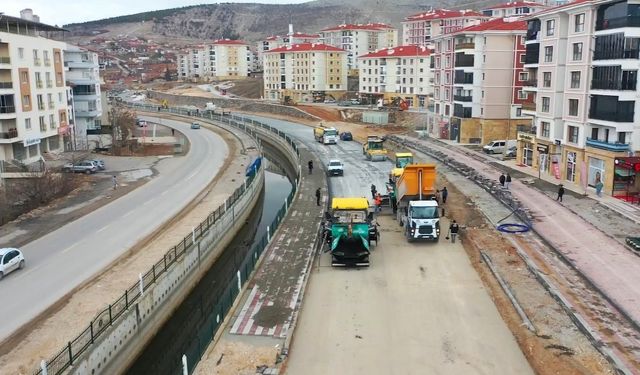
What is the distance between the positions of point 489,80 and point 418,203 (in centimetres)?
4108

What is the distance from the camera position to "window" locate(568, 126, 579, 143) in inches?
1774

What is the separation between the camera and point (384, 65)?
117 m

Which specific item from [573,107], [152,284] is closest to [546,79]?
[573,107]

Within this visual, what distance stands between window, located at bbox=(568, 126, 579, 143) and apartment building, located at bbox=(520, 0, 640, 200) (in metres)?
0.08

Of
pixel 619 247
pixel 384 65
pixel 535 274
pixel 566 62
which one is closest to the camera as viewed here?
pixel 535 274

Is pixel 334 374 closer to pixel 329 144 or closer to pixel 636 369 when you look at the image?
pixel 636 369

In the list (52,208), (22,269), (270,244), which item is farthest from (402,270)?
(52,208)

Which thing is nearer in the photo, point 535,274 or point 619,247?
point 535,274

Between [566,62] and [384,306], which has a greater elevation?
[566,62]

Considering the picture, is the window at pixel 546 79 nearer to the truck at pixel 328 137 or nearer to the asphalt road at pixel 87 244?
the asphalt road at pixel 87 244

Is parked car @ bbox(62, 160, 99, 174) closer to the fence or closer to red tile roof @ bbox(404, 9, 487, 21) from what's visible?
the fence

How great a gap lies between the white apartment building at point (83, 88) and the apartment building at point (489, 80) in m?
45.0

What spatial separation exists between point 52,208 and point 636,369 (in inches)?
1407

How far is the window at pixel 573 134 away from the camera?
45062mm
